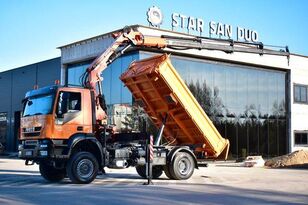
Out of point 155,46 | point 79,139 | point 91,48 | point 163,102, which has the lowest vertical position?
point 79,139

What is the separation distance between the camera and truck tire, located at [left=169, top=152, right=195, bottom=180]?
17891mm

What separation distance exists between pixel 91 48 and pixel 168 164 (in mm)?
15585

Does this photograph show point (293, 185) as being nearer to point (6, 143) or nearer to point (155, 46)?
point (155, 46)

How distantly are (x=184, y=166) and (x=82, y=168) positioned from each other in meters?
4.09

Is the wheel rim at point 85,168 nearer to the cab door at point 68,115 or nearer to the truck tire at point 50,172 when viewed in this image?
the cab door at point 68,115

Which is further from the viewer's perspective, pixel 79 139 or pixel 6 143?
pixel 6 143

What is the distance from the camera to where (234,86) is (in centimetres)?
3459

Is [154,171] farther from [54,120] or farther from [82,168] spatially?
[54,120]

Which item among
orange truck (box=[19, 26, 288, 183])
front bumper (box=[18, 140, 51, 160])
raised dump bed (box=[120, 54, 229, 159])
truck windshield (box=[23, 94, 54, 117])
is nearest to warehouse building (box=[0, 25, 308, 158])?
raised dump bed (box=[120, 54, 229, 159])

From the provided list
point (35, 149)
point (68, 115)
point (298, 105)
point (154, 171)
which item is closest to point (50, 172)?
point (35, 149)

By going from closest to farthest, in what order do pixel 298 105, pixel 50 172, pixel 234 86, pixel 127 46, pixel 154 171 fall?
pixel 50 172, pixel 127 46, pixel 154 171, pixel 234 86, pixel 298 105

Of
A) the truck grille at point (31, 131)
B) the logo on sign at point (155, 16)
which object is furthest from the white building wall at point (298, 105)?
the truck grille at point (31, 131)

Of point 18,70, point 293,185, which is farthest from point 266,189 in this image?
point 18,70

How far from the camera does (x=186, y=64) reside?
31531 mm
